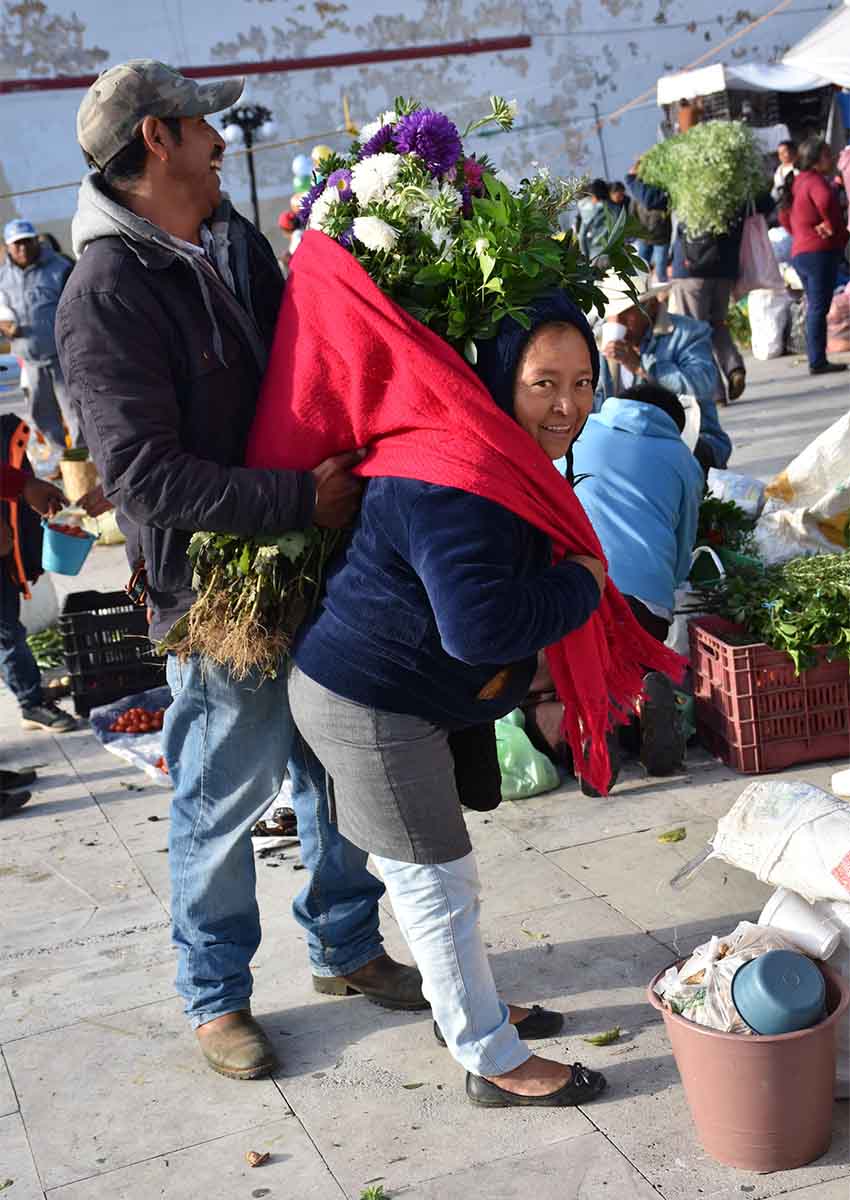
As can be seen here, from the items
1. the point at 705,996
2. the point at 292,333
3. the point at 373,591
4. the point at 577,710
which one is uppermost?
the point at 292,333

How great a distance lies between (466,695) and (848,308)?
11.1 meters

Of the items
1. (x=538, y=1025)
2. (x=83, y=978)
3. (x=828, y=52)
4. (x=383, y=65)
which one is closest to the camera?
(x=538, y=1025)

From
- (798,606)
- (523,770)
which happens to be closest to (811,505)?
(798,606)

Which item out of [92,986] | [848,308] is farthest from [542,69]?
[92,986]

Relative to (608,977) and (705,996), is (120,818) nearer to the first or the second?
(608,977)

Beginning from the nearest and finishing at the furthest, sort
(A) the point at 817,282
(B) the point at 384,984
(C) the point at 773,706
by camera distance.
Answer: (B) the point at 384,984
(C) the point at 773,706
(A) the point at 817,282

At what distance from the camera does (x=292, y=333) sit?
2762 mm

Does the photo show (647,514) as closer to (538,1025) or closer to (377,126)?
(538,1025)

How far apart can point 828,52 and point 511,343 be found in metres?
6.88

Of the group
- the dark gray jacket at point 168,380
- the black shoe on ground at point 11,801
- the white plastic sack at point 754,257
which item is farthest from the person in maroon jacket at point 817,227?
the dark gray jacket at point 168,380

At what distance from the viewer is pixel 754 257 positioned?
413 inches

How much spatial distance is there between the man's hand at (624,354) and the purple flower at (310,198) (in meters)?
3.48

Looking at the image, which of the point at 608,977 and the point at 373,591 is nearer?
the point at 373,591

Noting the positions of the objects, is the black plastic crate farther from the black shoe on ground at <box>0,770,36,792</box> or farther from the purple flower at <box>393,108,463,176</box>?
the purple flower at <box>393,108,463,176</box>
